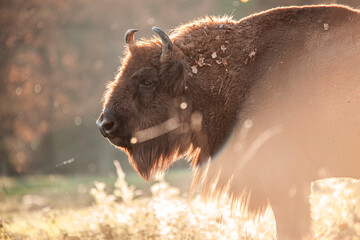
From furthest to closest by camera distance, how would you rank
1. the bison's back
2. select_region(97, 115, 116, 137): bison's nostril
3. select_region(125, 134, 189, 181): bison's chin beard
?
select_region(125, 134, 189, 181): bison's chin beard → select_region(97, 115, 116, 137): bison's nostril → the bison's back

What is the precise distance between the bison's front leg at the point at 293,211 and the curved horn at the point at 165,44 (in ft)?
5.58

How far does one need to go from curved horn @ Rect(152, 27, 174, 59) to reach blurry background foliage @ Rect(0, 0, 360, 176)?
11.4m

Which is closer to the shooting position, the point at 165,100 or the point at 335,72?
the point at 335,72

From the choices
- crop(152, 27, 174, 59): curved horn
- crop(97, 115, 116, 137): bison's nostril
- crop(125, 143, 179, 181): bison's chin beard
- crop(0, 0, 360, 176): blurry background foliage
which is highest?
crop(0, 0, 360, 176): blurry background foliage

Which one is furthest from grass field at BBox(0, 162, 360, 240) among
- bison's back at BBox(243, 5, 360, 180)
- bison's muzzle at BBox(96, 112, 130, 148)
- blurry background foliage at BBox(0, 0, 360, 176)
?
blurry background foliage at BBox(0, 0, 360, 176)

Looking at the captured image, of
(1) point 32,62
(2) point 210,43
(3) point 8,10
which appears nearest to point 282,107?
(2) point 210,43

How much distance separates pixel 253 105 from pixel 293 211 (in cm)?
104

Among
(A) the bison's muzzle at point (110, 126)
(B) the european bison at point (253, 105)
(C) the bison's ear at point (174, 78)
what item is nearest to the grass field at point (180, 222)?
(B) the european bison at point (253, 105)

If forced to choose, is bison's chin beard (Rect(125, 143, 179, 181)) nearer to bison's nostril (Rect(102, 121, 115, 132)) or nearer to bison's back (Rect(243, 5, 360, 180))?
bison's nostril (Rect(102, 121, 115, 132))

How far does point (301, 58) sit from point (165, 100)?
1435mm

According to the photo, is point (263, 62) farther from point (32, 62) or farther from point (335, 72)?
point (32, 62)

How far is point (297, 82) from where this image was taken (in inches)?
159

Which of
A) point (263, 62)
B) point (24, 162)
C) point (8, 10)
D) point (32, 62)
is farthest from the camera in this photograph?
point (24, 162)

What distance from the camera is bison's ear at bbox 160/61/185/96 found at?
4.49 metres
